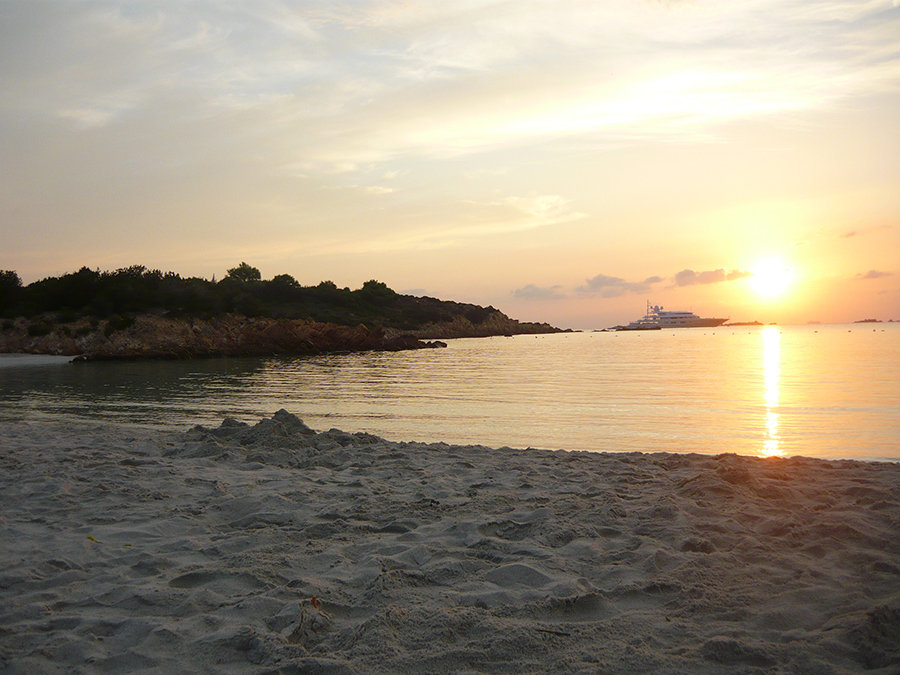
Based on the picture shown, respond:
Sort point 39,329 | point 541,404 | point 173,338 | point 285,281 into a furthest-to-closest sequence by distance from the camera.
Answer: point 285,281
point 173,338
point 39,329
point 541,404

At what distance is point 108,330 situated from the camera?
148 ft

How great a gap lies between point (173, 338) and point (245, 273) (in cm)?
5923

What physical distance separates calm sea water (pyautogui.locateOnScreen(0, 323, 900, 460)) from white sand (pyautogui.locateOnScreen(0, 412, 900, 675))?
154 inches

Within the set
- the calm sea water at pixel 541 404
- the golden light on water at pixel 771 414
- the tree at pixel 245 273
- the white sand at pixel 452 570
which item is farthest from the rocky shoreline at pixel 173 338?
the tree at pixel 245 273

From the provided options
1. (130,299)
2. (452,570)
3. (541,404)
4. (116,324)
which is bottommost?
(541,404)

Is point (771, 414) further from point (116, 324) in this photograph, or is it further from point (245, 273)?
point (245, 273)

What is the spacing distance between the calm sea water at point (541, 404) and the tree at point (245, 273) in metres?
76.4

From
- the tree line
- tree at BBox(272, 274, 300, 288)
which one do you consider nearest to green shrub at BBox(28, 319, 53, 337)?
the tree line

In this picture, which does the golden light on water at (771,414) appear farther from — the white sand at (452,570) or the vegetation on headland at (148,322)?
the vegetation on headland at (148,322)

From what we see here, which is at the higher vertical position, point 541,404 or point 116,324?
point 116,324

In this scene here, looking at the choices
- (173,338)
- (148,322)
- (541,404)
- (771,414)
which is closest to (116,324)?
(148,322)

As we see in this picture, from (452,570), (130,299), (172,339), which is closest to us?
(452,570)

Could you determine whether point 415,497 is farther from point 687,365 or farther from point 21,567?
point 687,365

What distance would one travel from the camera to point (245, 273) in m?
103
